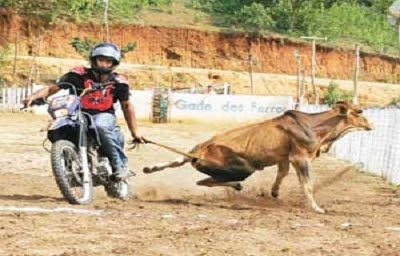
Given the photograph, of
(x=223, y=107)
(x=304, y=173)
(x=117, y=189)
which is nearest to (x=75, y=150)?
(x=117, y=189)

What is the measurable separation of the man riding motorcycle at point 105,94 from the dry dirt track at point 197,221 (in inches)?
21.0

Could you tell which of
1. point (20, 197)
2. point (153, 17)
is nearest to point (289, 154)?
point (20, 197)

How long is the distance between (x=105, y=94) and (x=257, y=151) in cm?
181

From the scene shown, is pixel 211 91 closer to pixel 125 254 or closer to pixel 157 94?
pixel 157 94

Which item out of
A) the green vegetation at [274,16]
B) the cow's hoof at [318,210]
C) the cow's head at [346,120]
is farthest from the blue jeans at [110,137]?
the green vegetation at [274,16]

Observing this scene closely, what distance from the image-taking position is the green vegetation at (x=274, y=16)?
229ft

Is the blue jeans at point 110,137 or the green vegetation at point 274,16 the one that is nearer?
the blue jeans at point 110,137

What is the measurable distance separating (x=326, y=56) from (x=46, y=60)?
72.0 feet

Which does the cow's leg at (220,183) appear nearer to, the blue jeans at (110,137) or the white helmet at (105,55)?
the blue jeans at (110,137)

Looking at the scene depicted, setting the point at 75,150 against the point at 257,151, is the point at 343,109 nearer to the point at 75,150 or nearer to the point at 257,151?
the point at 257,151

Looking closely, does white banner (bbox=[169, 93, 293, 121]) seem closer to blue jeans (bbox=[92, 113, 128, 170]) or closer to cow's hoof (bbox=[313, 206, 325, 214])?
cow's hoof (bbox=[313, 206, 325, 214])

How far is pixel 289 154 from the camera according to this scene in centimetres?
1064

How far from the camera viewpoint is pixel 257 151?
1047 cm

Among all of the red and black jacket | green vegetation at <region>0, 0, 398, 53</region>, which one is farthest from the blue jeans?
green vegetation at <region>0, 0, 398, 53</region>
